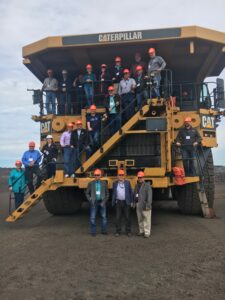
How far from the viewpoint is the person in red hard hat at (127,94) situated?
27.2 feet

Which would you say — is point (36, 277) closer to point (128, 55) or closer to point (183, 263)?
point (183, 263)

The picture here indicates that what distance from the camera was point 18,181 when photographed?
934 cm

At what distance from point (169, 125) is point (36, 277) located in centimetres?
422

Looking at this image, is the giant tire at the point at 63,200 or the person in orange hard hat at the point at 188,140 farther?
the giant tire at the point at 63,200

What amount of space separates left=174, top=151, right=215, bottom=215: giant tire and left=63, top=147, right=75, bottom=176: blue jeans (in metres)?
2.48

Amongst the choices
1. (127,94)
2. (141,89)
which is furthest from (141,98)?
(127,94)

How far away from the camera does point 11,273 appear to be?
16.1 feet

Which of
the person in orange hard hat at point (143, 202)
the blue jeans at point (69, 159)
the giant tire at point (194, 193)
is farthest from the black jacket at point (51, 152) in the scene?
the giant tire at point (194, 193)

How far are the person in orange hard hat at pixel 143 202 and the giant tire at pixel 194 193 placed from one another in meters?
1.71

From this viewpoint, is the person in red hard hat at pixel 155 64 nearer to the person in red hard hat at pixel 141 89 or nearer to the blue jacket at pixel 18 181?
the person in red hard hat at pixel 141 89

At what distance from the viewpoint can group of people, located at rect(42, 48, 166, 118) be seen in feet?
27.2

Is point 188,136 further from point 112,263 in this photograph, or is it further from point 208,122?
point 112,263

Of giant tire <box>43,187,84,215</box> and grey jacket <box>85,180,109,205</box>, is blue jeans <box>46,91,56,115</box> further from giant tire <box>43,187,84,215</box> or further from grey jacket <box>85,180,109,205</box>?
grey jacket <box>85,180,109,205</box>

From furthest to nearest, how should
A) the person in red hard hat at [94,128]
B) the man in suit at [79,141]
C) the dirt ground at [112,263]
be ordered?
1. the person in red hard hat at [94,128]
2. the man in suit at [79,141]
3. the dirt ground at [112,263]
